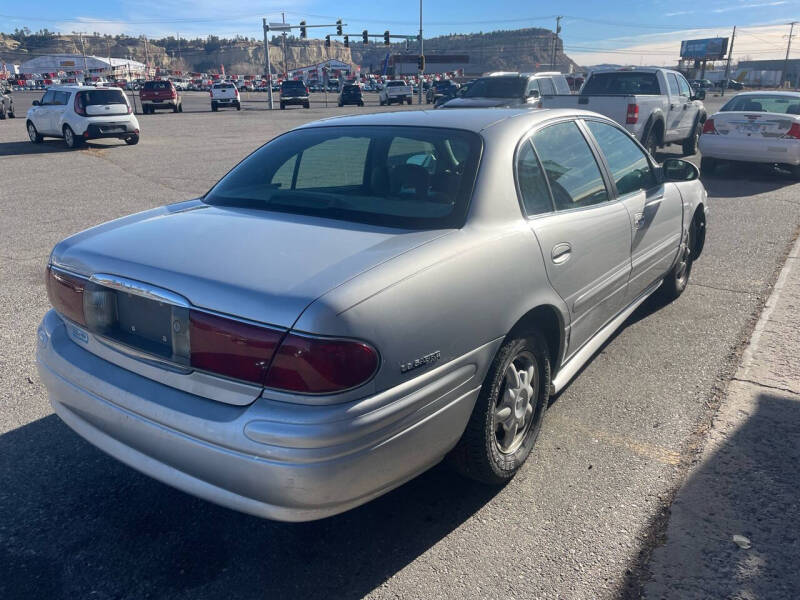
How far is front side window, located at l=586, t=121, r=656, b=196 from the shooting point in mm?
3996

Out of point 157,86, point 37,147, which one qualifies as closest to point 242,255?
point 37,147

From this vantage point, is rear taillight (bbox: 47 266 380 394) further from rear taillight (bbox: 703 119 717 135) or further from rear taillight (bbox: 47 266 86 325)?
rear taillight (bbox: 703 119 717 135)

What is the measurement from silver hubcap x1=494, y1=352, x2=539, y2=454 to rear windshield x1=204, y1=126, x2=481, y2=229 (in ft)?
2.44

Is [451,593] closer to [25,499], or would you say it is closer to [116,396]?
[116,396]

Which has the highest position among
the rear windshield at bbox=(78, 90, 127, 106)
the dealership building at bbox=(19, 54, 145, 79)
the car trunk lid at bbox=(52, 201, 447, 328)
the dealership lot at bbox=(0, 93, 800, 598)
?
the dealership building at bbox=(19, 54, 145, 79)

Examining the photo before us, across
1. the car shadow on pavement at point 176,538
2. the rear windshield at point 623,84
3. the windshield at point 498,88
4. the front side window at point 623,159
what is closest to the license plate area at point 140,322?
the car shadow on pavement at point 176,538

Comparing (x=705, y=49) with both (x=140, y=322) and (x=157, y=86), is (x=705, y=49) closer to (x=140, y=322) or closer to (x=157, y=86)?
(x=157, y=86)

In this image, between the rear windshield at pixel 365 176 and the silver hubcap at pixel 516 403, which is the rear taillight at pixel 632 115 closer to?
the rear windshield at pixel 365 176

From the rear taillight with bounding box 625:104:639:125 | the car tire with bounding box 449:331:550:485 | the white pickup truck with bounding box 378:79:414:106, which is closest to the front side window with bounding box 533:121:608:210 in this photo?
the car tire with bounding box 449:331:550:485

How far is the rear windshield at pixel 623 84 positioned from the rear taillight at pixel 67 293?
44.2 feet

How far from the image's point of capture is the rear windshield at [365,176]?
2.85m

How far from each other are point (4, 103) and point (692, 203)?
1208 inches

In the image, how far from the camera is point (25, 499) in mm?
2895

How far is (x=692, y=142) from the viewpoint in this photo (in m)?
15.9
